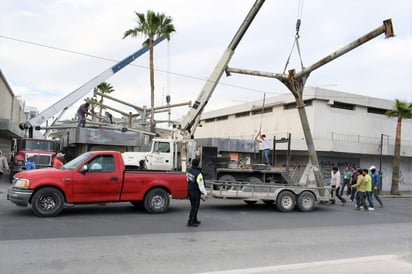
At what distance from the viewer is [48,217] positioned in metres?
9.95

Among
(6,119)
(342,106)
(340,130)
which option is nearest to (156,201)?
(6,119)

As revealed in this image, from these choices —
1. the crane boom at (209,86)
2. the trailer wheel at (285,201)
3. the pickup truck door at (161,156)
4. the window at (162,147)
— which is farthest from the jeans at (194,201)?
the crane boom at (209,86)

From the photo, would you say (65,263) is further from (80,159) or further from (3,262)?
(80,159)

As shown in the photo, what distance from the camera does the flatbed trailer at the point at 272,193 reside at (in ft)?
43.7

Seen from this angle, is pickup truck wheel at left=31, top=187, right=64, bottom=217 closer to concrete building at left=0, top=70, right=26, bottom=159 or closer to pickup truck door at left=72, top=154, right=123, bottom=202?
pickup truck door at left=72, top=154, right=123, bottom=202

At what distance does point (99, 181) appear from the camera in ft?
34.9

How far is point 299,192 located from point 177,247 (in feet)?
25.3

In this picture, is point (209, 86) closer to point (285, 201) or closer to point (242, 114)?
point (285, 201)

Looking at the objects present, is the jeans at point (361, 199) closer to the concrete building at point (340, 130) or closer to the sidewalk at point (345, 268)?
the sidewalk at point (345, 268)

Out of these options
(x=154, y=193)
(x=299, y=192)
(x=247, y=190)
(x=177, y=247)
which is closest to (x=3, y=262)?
(x=177, y=247)

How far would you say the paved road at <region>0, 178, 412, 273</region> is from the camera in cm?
603

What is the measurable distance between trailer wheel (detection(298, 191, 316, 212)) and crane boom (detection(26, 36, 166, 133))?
15.3 m

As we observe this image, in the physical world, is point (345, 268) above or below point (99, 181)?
below

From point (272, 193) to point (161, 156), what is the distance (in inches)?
193
